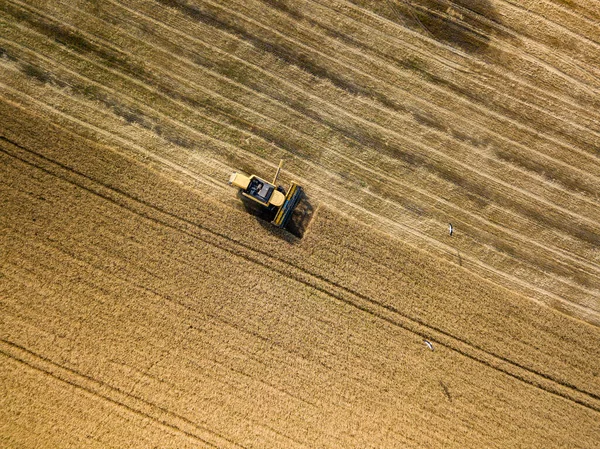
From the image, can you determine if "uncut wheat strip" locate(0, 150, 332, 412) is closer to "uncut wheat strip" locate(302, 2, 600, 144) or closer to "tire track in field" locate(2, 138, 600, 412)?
"tire track in field" locate(2, 138, 600, 412)

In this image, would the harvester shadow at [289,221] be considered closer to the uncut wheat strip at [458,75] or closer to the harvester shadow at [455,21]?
the uncut wheat strip at [458,75]

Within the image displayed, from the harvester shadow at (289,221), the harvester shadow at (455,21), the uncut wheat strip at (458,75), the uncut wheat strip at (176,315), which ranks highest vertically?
the harvester shadow at (455,21)

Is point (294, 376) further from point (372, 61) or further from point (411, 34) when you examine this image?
point (411, 34)

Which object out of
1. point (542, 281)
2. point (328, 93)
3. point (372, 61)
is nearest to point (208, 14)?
point (328, 93)

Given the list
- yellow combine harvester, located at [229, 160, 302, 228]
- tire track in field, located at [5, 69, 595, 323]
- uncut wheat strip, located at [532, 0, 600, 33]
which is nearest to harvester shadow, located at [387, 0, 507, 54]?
uncut wheat strip, located at [532, 0, 600, 33]

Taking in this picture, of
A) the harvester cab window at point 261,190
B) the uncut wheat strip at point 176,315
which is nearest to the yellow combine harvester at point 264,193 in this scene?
the harvester cab window at point 261,190

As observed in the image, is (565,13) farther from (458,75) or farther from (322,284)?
(322,284)

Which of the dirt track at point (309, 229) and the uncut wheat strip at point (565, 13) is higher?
the uncut wheat strip at point (565, 13)
